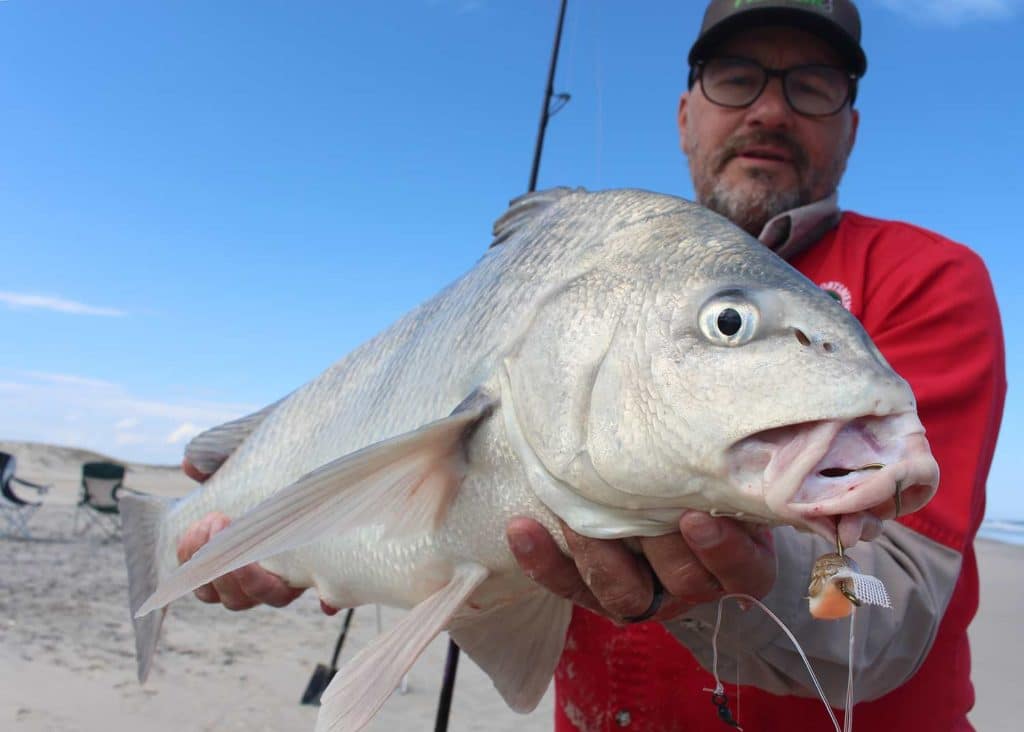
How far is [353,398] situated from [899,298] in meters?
1.62

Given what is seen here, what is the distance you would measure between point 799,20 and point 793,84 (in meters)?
0.23

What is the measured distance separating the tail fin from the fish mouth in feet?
9.03

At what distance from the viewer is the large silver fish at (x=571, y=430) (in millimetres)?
1109

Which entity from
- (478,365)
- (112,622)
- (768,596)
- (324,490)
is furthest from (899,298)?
(112,622)

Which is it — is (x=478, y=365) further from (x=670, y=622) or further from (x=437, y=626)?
(x=670, y=622)

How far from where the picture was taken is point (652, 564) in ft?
4.95

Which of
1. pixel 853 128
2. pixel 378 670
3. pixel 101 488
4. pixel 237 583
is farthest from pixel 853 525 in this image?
pixel 101 488

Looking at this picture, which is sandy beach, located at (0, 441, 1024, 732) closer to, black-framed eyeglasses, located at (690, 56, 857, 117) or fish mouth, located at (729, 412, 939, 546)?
black-framed eyeglasses, located at (690, 56, 857, 117)

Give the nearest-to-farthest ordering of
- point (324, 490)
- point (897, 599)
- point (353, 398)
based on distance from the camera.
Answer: point (324, 490)
point (897, 599)
point (353, 398)

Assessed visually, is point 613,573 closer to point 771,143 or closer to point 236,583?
point 236,583

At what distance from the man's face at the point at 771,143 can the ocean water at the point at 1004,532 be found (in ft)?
79.1

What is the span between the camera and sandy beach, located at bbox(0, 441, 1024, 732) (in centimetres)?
466

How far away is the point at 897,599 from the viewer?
164cm

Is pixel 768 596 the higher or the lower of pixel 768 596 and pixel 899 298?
the lower
